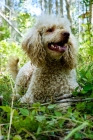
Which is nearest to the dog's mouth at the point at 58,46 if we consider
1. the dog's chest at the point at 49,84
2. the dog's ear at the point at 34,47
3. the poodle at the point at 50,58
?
the poodle at the point at 50,58

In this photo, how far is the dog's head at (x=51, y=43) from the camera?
11.9ft

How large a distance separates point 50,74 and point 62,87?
0.24m

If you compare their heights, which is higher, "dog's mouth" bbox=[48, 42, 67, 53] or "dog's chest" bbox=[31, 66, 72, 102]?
"dog's mouth" bbox=[48, 42, 67, 53]

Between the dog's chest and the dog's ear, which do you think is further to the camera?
the dog's ear

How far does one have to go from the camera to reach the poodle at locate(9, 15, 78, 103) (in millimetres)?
3584

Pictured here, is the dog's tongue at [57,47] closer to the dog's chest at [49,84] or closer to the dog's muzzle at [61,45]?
the dog's muzzle at [61,45]

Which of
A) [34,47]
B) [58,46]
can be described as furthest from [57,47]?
[34,47]

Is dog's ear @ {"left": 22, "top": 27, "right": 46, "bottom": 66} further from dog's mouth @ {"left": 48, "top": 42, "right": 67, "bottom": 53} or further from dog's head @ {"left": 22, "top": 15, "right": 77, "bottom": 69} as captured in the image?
dog's mouth @ {"left": 48, "top": 42, "right": 67, "bottom": 53}

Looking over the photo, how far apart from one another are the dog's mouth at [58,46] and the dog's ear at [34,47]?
11 cm

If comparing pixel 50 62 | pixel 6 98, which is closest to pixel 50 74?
pixel 50 62

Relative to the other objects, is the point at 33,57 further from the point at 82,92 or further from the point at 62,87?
the point at 82,92

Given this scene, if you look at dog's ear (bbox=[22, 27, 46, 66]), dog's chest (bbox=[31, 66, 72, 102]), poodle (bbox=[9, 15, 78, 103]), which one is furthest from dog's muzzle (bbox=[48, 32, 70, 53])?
dog's chest (bbox=[31, 66, 72, 102])

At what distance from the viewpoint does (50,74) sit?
145 inches

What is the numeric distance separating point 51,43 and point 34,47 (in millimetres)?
237
